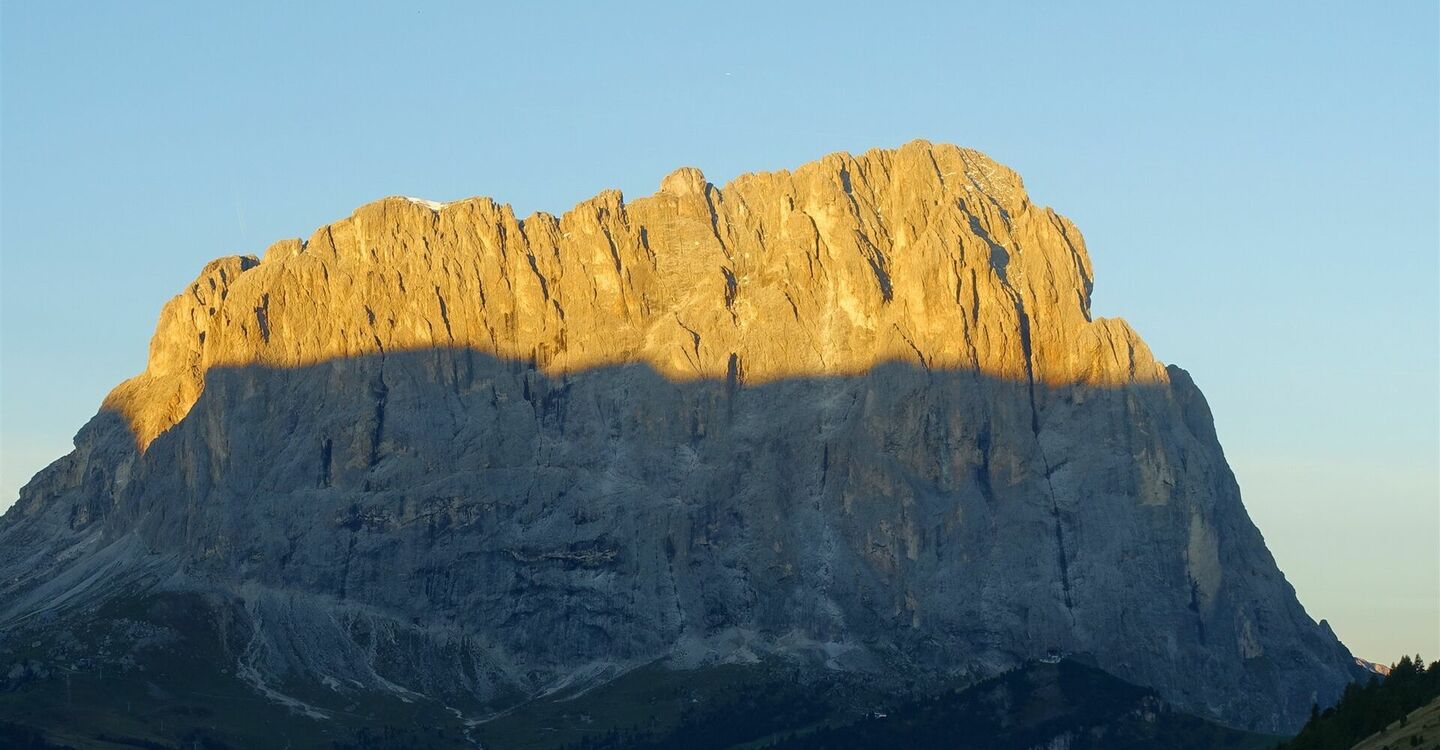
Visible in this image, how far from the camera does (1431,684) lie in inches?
7859

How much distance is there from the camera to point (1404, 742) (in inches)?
6270

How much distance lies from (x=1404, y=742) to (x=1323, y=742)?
3281 centimetres

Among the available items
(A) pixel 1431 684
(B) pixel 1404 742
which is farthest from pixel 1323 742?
(B) pixel 1404 742

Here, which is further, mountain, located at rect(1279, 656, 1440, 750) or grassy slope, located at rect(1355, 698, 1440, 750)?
mountain, located at rect(1279, 656, 1440, 750)

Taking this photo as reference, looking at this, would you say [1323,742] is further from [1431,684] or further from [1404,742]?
[1404,742]

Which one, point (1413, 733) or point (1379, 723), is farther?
point (1379, 723)

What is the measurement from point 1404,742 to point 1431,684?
42421 millimetres

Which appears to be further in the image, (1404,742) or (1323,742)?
(1323,742)

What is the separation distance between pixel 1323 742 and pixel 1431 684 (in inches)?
532

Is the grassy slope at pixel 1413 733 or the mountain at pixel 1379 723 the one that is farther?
the mountain at pixel 1379 723

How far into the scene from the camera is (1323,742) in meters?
192
